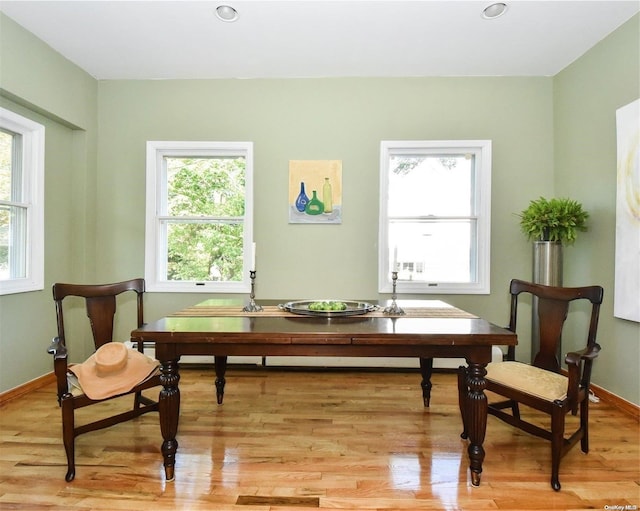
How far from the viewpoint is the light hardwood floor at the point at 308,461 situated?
5.61 feet

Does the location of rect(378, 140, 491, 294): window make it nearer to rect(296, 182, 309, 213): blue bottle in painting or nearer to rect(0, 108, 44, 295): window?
rect(296, 182, 309, 213): blue bottle in painting

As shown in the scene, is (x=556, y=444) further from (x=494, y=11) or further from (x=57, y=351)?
(x=494, y=11)

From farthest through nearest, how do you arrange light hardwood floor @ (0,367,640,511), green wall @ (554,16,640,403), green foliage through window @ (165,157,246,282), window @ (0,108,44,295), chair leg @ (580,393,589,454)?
green foliage through window @ (165,157,246,282) < window @ (0,108,44,295) < green wall @ (554,16,640,403) < chair leg @ (580,393,589,454) < light hardwood floor @ (0,367,640,511)

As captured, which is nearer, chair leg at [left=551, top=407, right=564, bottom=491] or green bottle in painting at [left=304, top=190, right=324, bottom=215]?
chair leg at [left=551, top=407, right=564, bottom=491]

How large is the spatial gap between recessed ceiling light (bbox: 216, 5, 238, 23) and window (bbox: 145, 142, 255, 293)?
1136mm

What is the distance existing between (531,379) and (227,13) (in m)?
3.06

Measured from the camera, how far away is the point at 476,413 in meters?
1.77

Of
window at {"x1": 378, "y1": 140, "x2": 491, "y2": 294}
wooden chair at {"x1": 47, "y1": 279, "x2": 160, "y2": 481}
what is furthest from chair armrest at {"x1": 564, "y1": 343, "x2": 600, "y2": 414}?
wooden chair at {"x1": 47, "y1": 279, "x2": 160, "y2": 481}

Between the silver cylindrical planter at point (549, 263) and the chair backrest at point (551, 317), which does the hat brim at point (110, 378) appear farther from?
the silver cylindrical planter at point (549, 263)

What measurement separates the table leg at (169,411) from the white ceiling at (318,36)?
2.44 meters

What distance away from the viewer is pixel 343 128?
141 inches

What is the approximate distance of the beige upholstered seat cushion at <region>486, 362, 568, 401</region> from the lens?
1852 millimetres

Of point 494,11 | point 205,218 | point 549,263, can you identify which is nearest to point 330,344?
point 549,263

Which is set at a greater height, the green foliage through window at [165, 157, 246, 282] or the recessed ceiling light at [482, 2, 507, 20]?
the recessed ceiling light at [482, 2, 507, 20]
